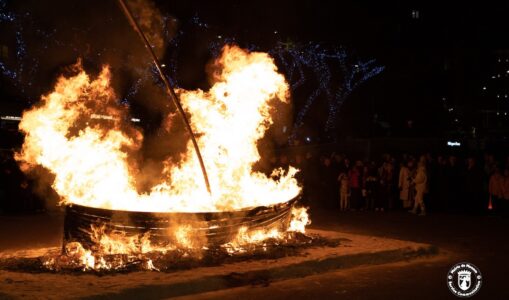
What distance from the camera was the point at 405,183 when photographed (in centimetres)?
1766

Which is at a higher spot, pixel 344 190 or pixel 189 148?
pixel 189 148

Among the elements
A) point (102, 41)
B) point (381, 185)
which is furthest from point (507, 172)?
point (102, 41)

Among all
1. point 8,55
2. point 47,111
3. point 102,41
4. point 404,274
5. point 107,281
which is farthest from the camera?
point 8,55

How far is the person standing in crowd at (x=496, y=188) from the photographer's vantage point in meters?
16.1

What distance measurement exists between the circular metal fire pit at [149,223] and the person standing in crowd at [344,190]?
27.4ft

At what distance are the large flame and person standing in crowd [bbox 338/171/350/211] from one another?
19.0 feet

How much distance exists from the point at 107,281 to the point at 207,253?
1.99 m

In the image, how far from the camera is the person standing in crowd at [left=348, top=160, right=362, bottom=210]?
17.9 m

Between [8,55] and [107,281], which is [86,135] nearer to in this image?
[107,281]

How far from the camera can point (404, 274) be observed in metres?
9.09

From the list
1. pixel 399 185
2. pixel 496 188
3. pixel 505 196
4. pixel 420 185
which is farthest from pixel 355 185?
pixel 505 196

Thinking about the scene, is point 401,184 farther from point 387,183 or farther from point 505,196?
point 505,196

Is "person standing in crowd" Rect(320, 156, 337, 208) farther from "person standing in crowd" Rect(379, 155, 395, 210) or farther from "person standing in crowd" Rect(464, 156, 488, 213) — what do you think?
"person standing in crowd" Rect(464, 156, 488, 213)

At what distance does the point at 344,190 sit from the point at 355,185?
0.36 m
